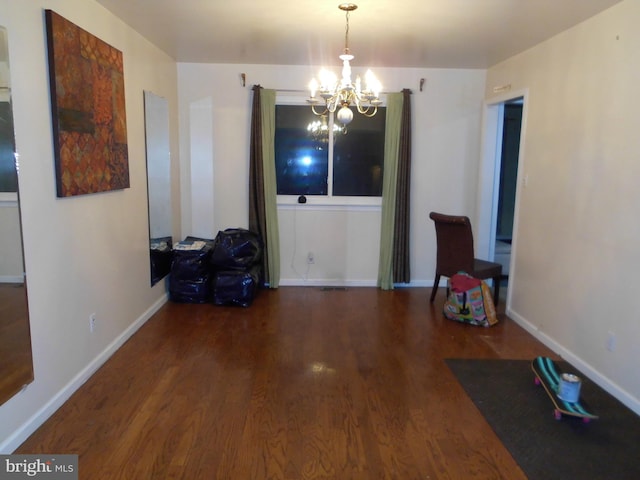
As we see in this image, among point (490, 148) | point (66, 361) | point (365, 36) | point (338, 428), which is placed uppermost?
point (365, 36)

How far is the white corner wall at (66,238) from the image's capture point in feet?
7.41

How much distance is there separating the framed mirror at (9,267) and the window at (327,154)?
10.4ft

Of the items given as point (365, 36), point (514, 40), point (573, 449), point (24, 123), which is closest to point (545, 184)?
point (514, 40)

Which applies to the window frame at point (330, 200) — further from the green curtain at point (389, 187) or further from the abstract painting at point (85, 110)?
the abstract painting at point (85, 110)

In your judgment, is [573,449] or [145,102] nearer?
[573,449]

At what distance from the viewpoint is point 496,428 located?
97.9 inches

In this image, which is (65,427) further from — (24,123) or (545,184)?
(545,184)

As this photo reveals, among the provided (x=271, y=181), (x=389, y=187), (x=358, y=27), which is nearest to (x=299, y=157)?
(x=271, y=181)

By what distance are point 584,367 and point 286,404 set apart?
2.05 metres

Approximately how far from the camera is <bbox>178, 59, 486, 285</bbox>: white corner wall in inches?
194

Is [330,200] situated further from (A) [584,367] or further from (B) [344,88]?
(A) [584,367]

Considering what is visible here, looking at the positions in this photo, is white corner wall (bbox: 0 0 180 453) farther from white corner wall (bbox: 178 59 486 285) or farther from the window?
the window

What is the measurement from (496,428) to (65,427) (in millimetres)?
2277

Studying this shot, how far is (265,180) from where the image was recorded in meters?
4.95
